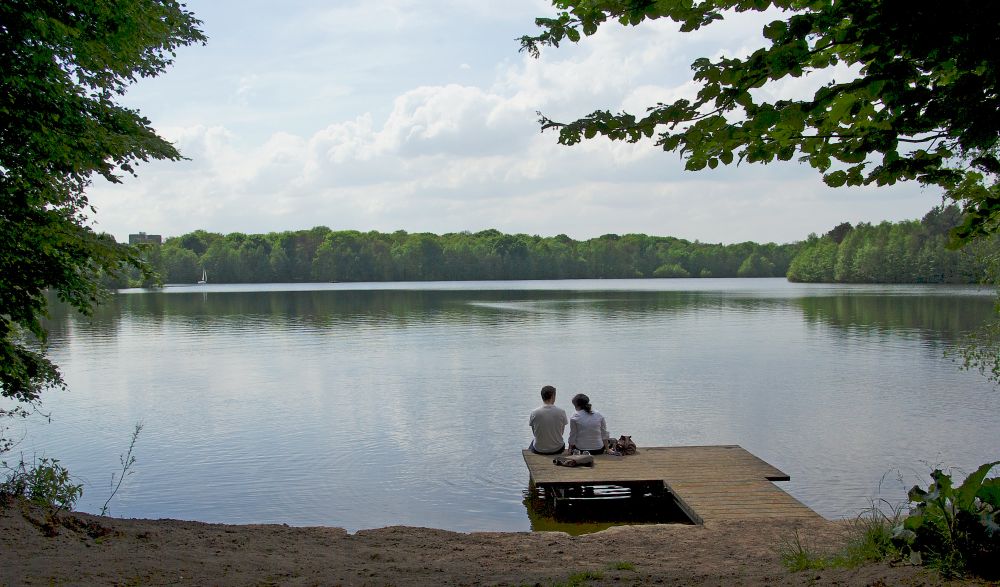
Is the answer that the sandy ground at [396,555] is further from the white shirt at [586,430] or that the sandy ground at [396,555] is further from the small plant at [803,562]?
the white shirt at [586,430]

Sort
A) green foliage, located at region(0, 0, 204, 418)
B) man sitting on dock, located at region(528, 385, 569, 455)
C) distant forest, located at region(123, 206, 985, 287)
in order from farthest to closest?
1. distant forest, located at region(123, 206, 985, 287)
2. man sitting on dock, located at region(528, 385, 569, 455)
3. green foliage, located at region(0, 0, 204, 418)

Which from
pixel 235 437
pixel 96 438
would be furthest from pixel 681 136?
pixel 96 438

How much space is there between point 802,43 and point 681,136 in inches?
33.7

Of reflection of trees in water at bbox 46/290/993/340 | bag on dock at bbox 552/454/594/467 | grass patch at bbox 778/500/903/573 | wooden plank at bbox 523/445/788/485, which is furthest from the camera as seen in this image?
reflection of trees in water at bbox 46/290/993/340

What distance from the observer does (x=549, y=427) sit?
11.9 m

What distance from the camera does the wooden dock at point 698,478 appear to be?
931 cm

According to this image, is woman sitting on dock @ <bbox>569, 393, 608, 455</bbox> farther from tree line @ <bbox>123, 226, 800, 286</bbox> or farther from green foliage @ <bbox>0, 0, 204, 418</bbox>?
tree line @ <bbox>123, 226, 800, 286</bbox>

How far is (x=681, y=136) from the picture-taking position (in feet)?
15.0

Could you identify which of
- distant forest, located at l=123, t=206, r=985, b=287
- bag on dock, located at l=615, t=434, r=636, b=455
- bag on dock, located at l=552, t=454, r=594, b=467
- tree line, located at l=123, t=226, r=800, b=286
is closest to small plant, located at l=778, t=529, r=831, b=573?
bag on dock, located at l=552, t=454, r=594, b=467

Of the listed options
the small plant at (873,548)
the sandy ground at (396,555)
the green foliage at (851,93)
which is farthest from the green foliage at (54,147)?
the small plant at (873,548)

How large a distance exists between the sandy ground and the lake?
2.45 meters

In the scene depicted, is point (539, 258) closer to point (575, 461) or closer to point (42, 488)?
point (575, 461)

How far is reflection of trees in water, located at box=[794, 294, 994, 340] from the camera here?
37125 millimetres

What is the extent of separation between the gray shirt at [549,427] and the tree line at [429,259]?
5476 inches
